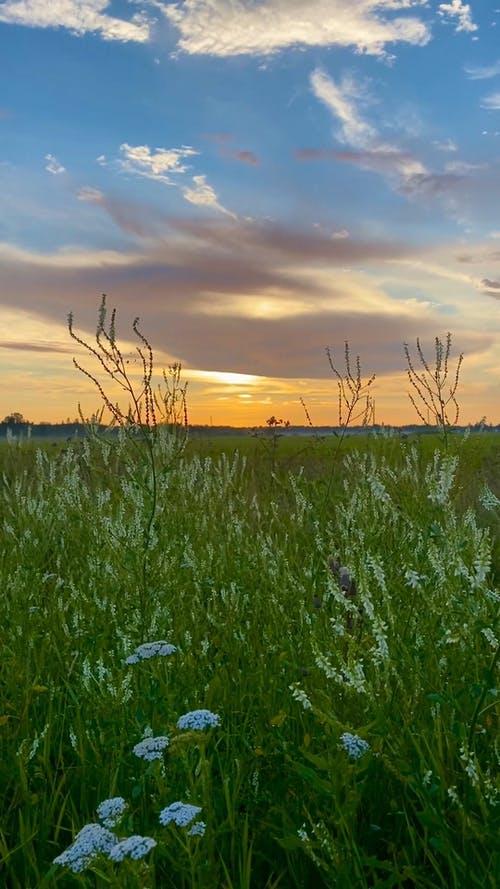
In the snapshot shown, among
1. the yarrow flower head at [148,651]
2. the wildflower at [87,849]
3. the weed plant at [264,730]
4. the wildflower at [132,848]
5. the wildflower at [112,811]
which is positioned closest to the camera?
the wildflower at [132,848]

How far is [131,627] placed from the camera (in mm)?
4383

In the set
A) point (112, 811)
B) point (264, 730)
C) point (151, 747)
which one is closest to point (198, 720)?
point (151, 747)

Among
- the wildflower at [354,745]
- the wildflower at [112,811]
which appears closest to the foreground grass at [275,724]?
the wildflower at [354,745]

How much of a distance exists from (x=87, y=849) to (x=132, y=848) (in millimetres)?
165

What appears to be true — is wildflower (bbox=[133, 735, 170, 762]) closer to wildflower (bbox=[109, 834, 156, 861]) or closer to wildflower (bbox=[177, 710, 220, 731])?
wildflower (bbox=[177, 710, 220, 731])

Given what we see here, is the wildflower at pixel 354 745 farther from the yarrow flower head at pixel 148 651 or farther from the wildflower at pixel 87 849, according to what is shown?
the yarrow flower head at pixel 148 651

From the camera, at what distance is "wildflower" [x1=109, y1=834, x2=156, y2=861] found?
6.08 ft

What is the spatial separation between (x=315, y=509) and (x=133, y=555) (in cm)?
241

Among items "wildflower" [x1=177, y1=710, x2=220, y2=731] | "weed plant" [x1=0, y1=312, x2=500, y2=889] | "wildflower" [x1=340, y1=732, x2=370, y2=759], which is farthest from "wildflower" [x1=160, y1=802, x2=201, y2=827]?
"wildflower" [x1=340, y1=732, x2=370, y2=759]

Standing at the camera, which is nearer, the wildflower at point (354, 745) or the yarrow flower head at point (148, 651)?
the wildflower at point (354, 745)

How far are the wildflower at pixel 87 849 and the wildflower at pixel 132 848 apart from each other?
0.31ft

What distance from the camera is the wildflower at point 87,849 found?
1.97m

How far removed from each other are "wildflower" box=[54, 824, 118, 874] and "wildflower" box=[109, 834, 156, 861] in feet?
0.31

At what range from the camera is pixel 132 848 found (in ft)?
6.19
